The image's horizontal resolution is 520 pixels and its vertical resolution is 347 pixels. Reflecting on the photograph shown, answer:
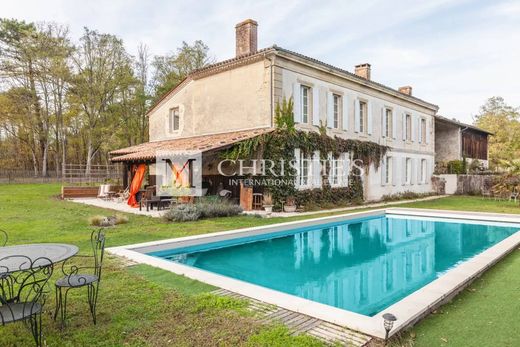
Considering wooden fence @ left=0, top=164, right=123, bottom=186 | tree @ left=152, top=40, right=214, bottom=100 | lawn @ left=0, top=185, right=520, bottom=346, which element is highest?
tree @ left=152, top=40, right=214, bottom=100

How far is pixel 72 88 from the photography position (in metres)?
31.3

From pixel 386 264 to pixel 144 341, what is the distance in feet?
20.1

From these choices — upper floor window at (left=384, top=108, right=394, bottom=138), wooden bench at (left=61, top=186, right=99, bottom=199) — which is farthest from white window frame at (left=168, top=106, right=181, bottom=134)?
upper floor window at (left=384, top=108, right=394, bottom=138)

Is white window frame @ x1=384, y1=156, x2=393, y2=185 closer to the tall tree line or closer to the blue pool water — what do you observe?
the blue pool water

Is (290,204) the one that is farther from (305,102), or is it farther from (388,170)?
(388,170)

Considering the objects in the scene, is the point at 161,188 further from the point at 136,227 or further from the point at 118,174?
the point at 118,174

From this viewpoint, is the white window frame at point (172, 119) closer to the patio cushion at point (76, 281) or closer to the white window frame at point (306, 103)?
the white window frame at point (306, 103)

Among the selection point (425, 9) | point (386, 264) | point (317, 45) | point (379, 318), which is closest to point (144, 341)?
point (379, 318)

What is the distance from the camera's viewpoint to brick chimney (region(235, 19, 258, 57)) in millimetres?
16969

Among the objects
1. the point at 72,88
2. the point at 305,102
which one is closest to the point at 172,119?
the point at 305,102

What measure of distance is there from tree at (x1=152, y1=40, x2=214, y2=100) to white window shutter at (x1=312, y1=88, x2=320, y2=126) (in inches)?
817

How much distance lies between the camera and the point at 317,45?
19000 mm

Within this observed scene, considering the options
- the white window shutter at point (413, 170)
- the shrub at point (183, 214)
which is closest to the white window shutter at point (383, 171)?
the white window shutter at point (413, 170)

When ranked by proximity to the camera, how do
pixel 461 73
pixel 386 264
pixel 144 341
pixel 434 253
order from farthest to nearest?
pixel 461 73 < pixel 434 253 < pixel 386 264 < pixel 144 341
